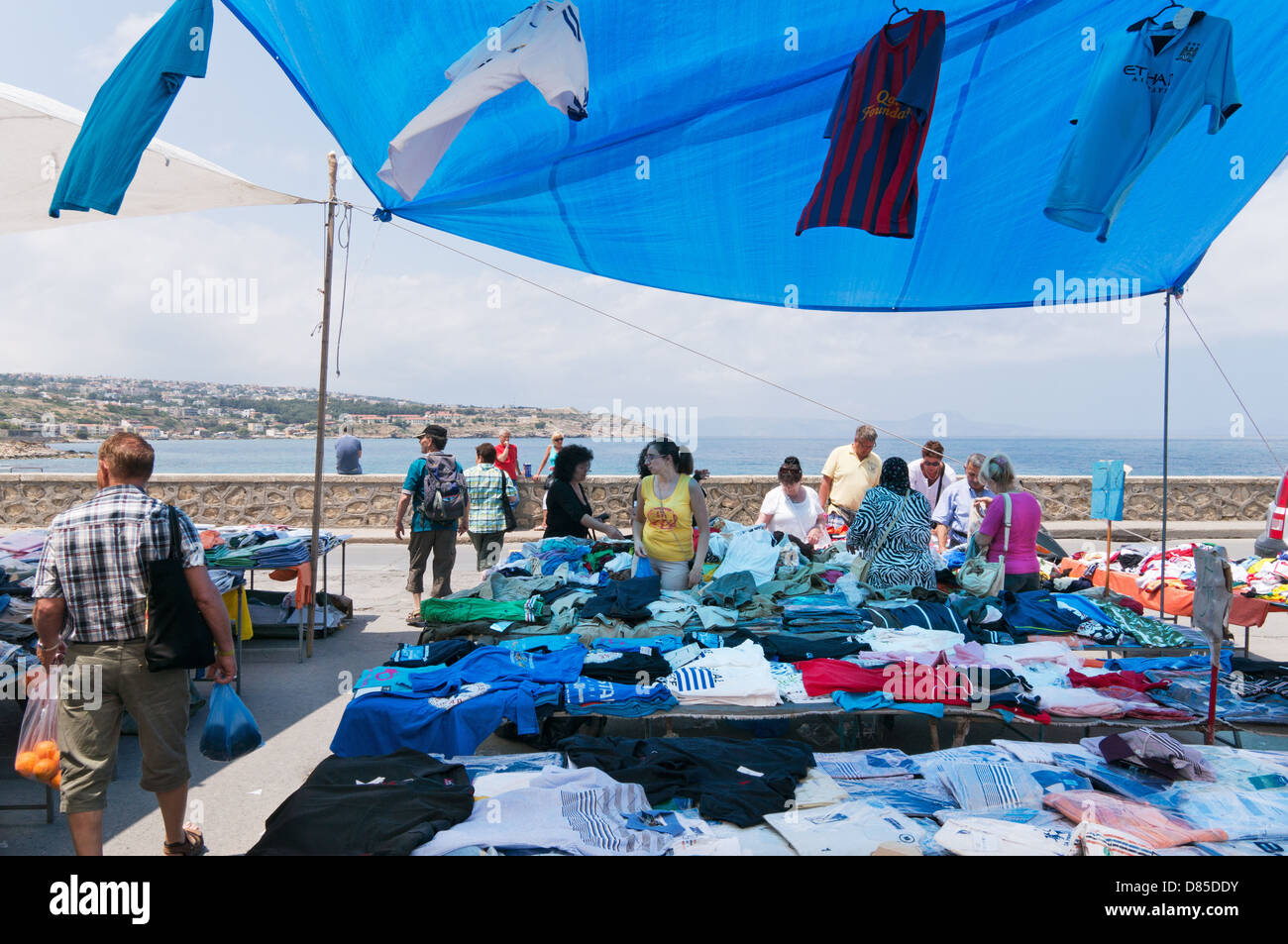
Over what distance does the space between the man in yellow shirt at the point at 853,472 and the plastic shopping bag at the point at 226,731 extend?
575 centimetres

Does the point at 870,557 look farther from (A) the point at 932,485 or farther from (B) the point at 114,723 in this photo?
(B) the point at 114,723

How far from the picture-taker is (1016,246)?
19.0 ft

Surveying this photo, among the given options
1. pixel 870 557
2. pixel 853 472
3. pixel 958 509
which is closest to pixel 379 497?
pixel 853 472

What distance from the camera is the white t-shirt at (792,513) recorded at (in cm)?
744

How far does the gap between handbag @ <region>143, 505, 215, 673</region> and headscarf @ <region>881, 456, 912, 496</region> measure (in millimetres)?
4203

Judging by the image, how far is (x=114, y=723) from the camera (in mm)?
3020

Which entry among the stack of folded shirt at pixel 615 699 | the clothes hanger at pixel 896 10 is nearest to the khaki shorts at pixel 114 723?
the stack of folded shirt at pixel 615 699

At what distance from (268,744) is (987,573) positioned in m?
4.87

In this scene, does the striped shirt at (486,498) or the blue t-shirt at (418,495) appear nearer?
the blue t-shirt at (418,495)

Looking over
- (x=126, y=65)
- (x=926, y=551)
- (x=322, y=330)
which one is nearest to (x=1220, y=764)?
(x=926, y=551)

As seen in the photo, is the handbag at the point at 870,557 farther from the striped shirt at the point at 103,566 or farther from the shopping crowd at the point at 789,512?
the striped shirt at the point at 103,566

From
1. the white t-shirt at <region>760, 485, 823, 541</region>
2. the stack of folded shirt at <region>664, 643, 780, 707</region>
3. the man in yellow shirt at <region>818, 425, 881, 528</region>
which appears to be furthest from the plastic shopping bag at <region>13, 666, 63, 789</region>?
the man in yellow shirt at <region>818, 425, 881, 528</region>
